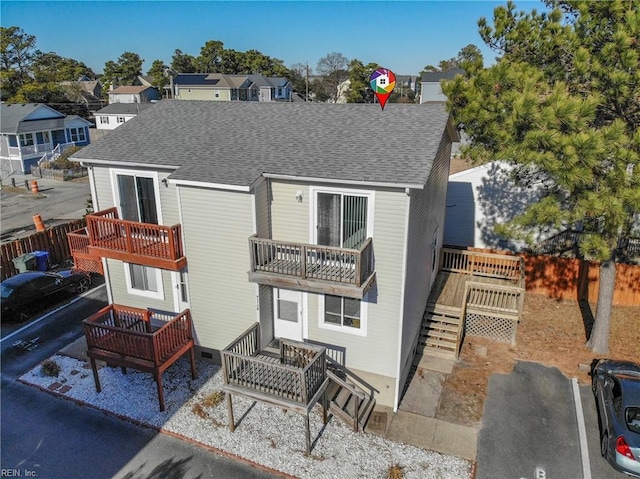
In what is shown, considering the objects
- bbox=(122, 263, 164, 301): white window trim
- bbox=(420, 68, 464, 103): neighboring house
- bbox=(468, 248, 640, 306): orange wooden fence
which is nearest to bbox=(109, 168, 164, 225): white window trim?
bbox=(122, 263, 164, 301): white window trim

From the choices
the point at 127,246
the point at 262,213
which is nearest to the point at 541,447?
the point at 262,213

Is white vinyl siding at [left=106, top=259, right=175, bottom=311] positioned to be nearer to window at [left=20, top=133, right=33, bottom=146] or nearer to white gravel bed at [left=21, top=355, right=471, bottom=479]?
white gravel bed at [left=21, top=355, right=471, bottom=479]

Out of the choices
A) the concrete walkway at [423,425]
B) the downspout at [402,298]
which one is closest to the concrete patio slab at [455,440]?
the concrete walkway at [423,425]

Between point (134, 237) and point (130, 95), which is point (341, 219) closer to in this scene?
point (134, 237)

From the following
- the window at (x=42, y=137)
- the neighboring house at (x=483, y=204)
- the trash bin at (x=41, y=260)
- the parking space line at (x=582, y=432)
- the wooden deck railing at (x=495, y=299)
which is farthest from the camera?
the window at (x=42, y=137)

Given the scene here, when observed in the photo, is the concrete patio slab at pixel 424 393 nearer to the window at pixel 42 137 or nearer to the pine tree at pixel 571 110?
the pine tree at pixel 571 110
